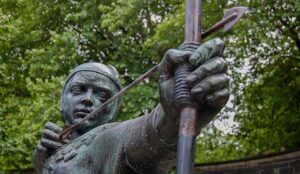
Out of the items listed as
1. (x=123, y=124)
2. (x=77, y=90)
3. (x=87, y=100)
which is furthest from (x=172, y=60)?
(x=77, y=90)

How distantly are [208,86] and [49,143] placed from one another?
5.06 feet

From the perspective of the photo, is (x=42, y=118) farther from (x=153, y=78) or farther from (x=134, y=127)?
(x=134, y=127)

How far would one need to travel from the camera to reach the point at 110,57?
14.5 m

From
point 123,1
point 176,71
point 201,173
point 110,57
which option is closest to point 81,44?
point 110,57

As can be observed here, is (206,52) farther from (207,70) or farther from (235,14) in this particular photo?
(235,14)

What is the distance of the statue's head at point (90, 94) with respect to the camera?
175 inches

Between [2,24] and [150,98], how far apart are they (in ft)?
A: 10.6

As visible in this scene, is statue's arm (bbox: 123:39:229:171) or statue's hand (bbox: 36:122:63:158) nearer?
statue's arm (bbox: 123:39:229:171)

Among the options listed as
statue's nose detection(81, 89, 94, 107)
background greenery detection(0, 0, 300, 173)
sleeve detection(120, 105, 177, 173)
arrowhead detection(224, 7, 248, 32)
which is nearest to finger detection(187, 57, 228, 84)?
arrowhead detection(224, 7, 248, 32)

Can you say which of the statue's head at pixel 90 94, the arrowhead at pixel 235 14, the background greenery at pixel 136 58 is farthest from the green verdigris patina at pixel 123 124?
the background greenery at pixel 136 58

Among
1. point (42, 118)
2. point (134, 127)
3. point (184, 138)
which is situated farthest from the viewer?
point (42, 118)

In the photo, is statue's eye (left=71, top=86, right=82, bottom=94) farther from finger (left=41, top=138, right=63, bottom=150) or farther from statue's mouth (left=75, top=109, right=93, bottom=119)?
finger (left=41, top=138, right=63, bottom=150)

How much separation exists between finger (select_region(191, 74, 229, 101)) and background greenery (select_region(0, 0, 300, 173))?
928 cm

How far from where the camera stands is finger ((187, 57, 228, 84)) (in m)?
3.08
